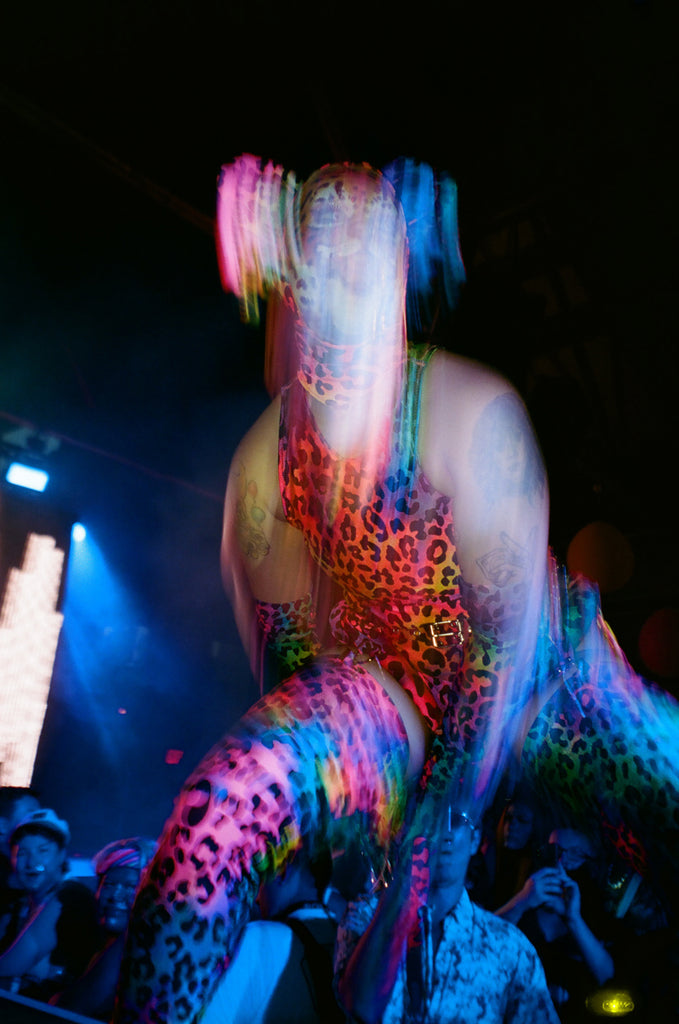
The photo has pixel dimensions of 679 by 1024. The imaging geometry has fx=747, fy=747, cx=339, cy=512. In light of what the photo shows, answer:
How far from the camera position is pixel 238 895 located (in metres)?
1.03

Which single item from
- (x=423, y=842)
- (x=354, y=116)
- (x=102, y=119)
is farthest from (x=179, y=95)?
(x=423, y=842)

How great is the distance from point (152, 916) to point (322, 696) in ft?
1.39

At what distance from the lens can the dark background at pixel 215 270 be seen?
245 cm

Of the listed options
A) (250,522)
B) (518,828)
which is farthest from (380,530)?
(518,828)

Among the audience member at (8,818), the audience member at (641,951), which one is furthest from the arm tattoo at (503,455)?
the audience member at (8,818)

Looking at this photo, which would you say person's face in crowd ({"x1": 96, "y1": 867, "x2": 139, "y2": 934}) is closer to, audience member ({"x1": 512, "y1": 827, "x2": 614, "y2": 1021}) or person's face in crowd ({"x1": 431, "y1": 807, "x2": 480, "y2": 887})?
person's face in crowd ({"x1": 431, "y1": 807, "x2": 480, "y2": 887})

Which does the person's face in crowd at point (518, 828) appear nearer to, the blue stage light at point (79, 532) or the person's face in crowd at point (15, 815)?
the person's face in crowd at point (15, 815)

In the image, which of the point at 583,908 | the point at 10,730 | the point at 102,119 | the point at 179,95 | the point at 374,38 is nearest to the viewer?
the point at 374,38

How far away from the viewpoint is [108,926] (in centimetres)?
279

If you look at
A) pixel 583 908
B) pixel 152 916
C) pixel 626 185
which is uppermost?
pixel 626 185

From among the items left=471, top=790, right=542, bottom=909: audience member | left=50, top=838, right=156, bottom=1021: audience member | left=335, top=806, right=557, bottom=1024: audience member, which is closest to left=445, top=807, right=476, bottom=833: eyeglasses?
left=335, top=806, right=557, bottom=1024: audience member

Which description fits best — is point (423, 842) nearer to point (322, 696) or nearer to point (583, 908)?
Result: point (322, 696)

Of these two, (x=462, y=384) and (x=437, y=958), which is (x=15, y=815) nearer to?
(x=437, y=958)

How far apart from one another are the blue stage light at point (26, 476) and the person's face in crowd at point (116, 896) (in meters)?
4.04
